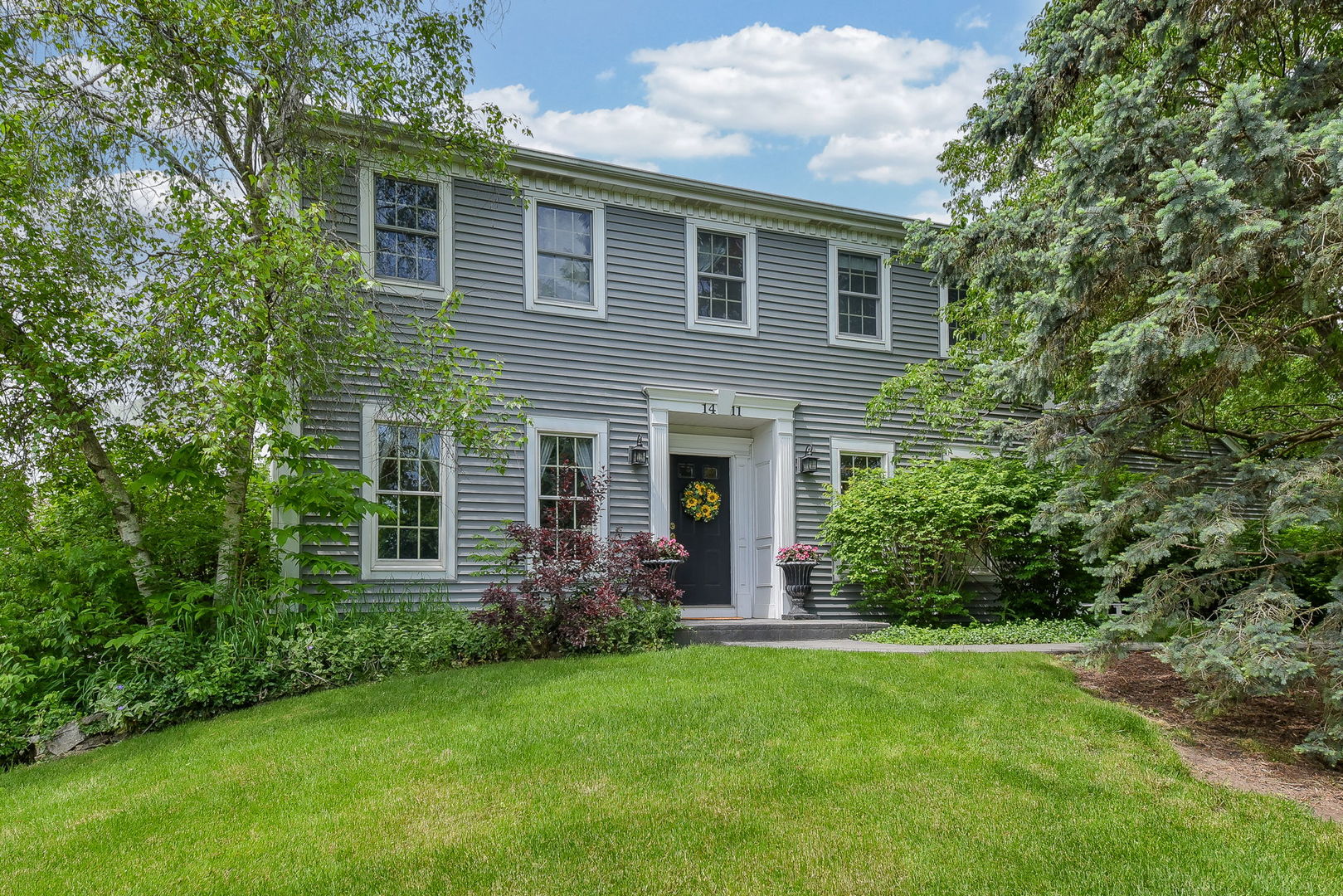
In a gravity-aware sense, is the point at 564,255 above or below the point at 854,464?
above

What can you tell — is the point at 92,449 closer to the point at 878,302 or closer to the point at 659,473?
the point at 659,473

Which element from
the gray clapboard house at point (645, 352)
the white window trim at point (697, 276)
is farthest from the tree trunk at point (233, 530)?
the white window trim at point (697, 276)

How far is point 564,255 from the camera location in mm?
9562

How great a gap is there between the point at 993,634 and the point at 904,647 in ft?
4.84

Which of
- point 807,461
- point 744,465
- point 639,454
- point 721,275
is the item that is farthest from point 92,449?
point 807,461

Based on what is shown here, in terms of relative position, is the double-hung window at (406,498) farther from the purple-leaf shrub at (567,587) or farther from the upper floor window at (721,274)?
the upper floor window at (721,274)

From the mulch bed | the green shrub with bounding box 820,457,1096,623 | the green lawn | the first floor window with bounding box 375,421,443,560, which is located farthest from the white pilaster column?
the mulch bed

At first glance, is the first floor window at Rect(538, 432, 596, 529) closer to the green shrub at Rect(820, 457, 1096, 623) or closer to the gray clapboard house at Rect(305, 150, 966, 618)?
the gray clapboard house at Rect(305, 150, 966, 618)

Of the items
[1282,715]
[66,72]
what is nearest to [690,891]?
[1282,715]

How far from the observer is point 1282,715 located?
5.37 meters

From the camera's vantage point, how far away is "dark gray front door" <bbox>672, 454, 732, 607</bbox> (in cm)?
1017

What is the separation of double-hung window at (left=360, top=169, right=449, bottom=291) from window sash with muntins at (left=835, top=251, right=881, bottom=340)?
4.86 metres

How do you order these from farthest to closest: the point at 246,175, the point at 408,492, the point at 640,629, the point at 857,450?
the point at 857,450
the point at 408,492
the point at 640,629
the point at 246,175

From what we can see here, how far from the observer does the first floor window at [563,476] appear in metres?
9.12
